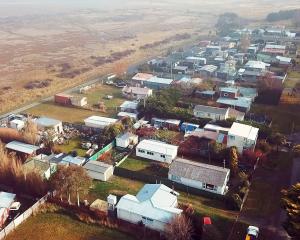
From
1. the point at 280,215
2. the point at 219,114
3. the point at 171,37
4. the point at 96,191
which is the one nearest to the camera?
the point at 280,215

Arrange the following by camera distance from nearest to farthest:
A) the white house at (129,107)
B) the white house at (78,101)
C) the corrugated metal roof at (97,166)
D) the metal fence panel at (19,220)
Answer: the metal fence panel at (19,220), the corrugated metal roof at (97,166), the white house at (129,107), the white house at (78,101)

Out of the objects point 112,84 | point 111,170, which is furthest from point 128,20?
point 111,170

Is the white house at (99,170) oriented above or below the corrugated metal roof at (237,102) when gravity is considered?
below

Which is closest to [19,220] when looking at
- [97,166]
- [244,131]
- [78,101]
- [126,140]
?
[97,166]

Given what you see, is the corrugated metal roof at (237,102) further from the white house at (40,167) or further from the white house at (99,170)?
the white house at (40,167)

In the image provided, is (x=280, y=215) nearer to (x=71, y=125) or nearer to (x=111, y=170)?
(x=111, y=170)

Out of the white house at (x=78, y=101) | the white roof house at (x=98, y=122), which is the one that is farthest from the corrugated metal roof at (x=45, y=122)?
the white house at (x=78, y=101)

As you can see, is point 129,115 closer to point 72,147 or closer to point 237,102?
point 72,147
